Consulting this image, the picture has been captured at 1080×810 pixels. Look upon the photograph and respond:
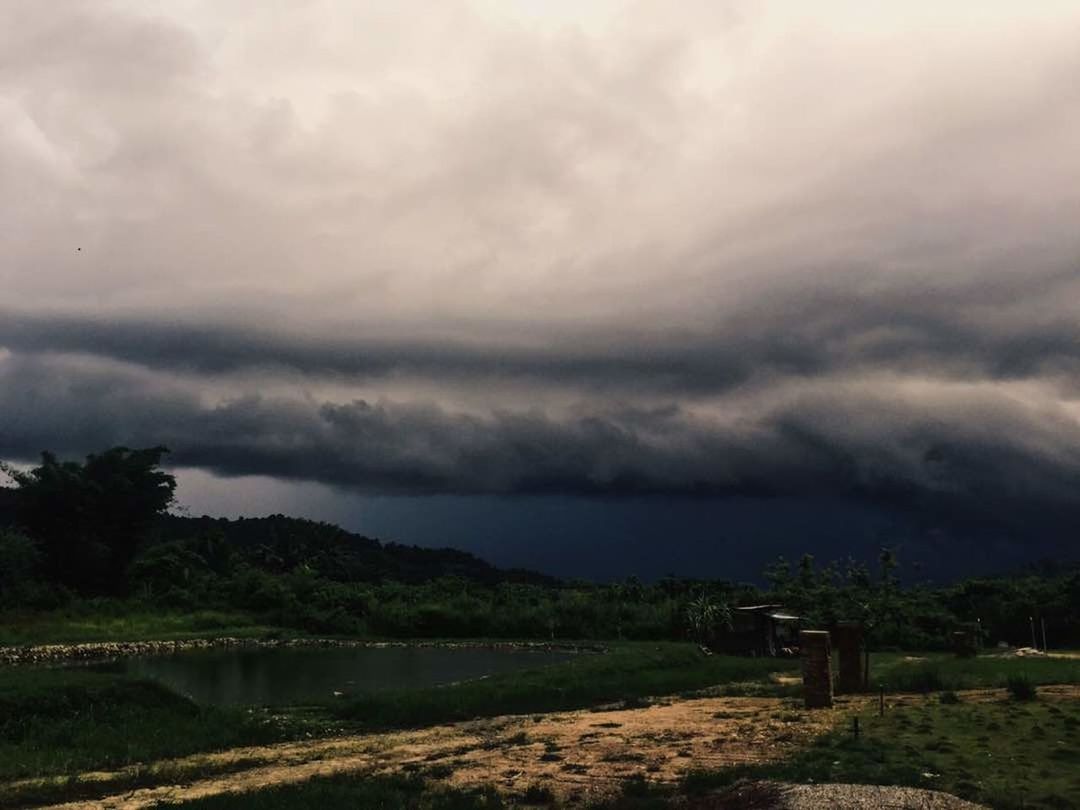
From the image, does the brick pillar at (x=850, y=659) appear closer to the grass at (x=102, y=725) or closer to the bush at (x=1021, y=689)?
the bush at (x=1021, y=689)

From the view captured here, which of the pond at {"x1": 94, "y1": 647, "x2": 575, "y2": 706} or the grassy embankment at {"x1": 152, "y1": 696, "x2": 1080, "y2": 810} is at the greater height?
the grassy embankment at {"x1": 152, "y1": 696, "x2": 1080, "y2": 810}

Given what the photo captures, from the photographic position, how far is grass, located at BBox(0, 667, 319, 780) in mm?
23406

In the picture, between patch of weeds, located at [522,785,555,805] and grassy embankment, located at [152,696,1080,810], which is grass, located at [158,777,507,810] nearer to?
grassy embankment, located at [152,696,1080,810]

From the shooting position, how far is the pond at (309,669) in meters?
41.1

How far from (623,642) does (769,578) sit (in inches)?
635

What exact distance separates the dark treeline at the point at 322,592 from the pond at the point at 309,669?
37.4ft

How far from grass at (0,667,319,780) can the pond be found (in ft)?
21.3

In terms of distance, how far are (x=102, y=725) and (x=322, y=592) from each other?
185 ft

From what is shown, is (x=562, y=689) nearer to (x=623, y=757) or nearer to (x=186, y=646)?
(x=623, y=757)

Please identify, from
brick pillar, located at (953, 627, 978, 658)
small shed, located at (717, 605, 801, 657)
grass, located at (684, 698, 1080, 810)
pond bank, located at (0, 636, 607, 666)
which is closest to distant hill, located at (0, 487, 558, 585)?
pond bank, located at (0, 636, 607, 666)

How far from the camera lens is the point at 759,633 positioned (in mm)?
54812

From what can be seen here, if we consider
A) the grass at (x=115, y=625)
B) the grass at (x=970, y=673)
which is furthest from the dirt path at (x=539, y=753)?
the grass at (x=115, y=625)

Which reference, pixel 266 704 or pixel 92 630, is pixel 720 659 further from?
pixel 92 630

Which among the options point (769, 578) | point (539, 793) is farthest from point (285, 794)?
point (769, 578)
